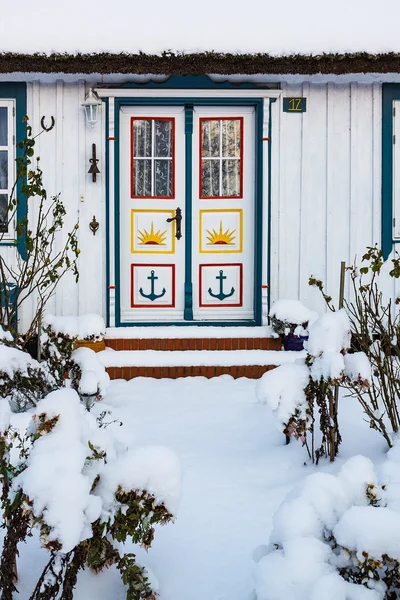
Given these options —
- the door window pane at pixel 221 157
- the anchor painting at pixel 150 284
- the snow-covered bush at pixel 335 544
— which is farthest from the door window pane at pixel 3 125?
the snow-covered bush at pixel 335 544

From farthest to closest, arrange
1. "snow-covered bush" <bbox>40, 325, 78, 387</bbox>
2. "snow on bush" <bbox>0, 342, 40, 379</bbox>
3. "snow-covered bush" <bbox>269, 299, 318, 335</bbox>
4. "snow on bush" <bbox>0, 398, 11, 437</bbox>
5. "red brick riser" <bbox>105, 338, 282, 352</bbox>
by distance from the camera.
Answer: "red brick riser" <bbox>105, 338, 282, 352</bbox>
"snow-covered bush" <bbox>269, 299, 318, 335</bbox>
"snow-covered bush" <bbox>40, 325, 78, 387</bbox>
"snow on bush" <bbox>0, 342, 40, 379</bbox>
"snow on bush" <bbox>0, 398, 11, 437</bbox>

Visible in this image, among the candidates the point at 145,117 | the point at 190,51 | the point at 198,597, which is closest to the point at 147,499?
the point at 198,597

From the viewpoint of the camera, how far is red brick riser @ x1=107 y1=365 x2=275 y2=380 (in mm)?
6281

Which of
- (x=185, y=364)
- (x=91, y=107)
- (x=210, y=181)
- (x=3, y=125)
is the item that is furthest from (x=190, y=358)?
(x=3, y=125)

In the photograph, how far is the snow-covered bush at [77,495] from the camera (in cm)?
208

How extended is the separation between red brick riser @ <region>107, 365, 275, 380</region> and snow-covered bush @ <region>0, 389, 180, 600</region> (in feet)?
12.7

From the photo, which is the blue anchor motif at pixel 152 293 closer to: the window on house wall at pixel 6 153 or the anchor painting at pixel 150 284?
the anchor painting at pixel 150 284

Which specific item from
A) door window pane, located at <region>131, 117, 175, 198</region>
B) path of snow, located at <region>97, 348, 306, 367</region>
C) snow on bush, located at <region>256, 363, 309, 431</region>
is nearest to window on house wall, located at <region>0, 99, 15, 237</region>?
door window pane, located at <region>131, 117, 175, 198</region>

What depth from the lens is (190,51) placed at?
6152 millimetres

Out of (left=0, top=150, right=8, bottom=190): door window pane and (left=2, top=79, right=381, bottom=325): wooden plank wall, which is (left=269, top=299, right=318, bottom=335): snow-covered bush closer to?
(left=2, top=79, right=381, bottom=325): wooden plank wall

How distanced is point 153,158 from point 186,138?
38 centimetres

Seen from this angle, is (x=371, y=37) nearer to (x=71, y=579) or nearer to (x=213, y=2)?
(x=213, y=2)

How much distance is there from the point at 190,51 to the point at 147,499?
480 centimetres

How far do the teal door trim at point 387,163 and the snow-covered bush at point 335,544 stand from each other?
476cm
